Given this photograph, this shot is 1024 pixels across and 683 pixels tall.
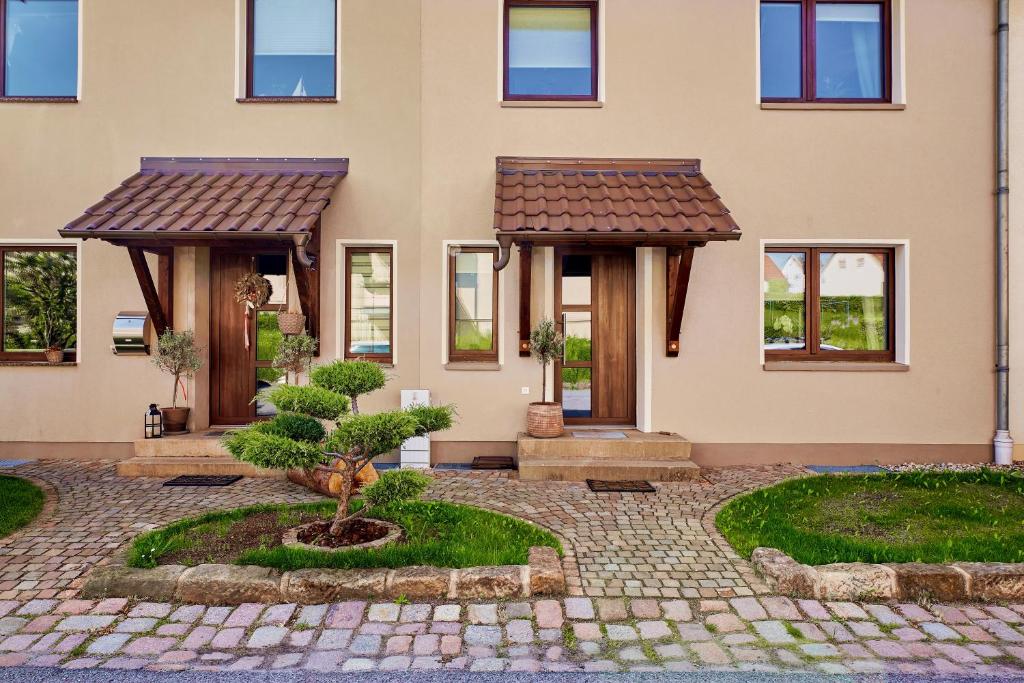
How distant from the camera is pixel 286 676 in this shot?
9.58 ft

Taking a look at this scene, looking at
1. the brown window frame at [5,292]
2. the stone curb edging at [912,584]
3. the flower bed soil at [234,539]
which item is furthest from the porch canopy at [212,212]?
the stone curb edging at [912,584]

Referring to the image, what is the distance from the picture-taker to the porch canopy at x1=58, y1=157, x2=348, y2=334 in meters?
6.45

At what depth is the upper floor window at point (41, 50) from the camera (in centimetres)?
800

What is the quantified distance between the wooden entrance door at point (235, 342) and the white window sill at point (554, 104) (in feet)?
12.7

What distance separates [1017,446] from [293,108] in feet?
34.1

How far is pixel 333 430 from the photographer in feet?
13.8

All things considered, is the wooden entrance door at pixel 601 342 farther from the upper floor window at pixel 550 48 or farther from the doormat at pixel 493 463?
the upper floor window at pixel 550 48

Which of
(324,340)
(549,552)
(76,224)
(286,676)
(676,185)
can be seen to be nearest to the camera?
(286,676)

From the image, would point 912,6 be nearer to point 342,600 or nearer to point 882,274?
point 882,274

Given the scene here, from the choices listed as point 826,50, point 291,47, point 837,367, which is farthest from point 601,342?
point 291,47

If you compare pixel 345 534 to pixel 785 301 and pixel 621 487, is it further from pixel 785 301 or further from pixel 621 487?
pixel 785 301

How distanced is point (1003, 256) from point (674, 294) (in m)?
4.26

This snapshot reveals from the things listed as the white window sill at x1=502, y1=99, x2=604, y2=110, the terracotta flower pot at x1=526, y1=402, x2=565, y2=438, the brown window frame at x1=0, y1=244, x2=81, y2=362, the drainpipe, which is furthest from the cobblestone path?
the white window sill at x1=502, y1=99, x2=604, y2=110

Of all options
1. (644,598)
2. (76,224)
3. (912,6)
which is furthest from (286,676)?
(912,6)
